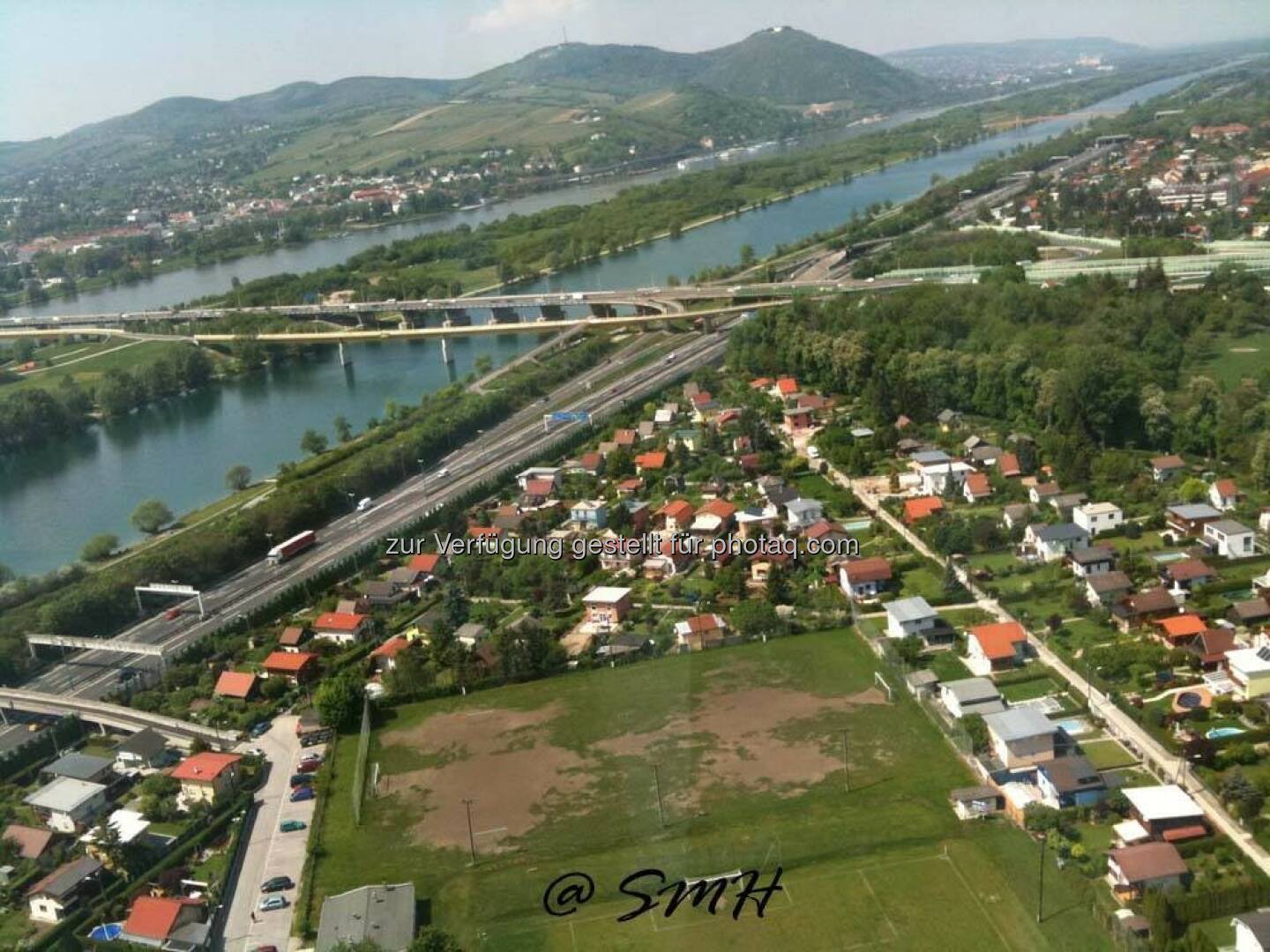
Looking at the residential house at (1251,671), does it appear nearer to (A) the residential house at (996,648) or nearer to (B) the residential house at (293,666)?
(A) the residential house at (996,648)

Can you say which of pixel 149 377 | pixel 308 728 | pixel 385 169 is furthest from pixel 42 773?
pixel 385 169

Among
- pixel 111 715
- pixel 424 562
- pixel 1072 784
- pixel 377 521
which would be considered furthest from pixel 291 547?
pixel 1072 784

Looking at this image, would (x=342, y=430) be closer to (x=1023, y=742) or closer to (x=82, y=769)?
(x=82, y=769)

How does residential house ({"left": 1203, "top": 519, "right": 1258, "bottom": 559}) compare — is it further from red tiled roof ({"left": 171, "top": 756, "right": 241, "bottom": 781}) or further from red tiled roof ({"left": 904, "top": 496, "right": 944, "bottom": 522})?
red tiled roof ({"left": 171, "top": 756, "right": 241, "bottom": 781})

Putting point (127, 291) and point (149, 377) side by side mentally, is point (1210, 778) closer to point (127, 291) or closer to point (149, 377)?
point (149, 377)

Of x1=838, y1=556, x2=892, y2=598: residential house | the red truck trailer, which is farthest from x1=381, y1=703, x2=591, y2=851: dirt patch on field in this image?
the red truck trailer

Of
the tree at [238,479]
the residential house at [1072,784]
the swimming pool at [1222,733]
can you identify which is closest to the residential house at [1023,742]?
the residential house at [1072,784]
